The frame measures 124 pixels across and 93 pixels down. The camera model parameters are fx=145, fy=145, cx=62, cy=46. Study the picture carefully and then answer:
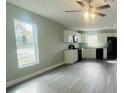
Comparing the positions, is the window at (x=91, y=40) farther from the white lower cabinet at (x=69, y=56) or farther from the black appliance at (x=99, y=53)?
the white lower cabinet at (x=69, y=56)

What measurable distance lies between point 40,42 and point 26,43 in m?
0.86

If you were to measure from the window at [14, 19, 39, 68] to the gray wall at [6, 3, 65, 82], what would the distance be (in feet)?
0.62

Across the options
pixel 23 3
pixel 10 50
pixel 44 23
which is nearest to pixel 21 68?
pixel 10 50

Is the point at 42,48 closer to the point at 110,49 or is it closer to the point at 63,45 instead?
the point at 63,45

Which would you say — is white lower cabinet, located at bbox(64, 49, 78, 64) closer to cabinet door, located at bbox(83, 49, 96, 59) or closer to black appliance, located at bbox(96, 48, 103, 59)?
cabinet door, located at bbox(83, 49, 96, 59)

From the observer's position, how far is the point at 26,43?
5.33 m

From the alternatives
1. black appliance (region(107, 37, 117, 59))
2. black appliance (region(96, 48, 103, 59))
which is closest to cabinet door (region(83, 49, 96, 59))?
black appliance (region(96, 48, 103, 59))

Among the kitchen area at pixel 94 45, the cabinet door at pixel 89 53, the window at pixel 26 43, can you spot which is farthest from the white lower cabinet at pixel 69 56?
the cabinet door at pixel 89 53

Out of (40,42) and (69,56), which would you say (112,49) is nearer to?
(69,56)

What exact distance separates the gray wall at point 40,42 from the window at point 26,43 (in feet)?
0.62

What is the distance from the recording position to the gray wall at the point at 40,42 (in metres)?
4.26

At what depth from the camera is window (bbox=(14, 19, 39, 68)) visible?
4.86 meters

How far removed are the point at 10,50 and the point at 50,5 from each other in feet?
6.08
